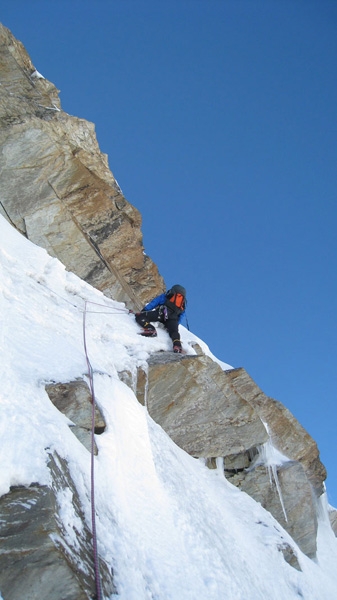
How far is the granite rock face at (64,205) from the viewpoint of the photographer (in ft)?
42.7

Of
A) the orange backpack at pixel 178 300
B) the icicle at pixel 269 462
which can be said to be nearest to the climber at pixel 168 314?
the orange backpack at pixel 178 300

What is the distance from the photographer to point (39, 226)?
12.9m

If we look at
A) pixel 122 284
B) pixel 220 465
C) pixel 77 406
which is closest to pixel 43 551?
pixel 77 406

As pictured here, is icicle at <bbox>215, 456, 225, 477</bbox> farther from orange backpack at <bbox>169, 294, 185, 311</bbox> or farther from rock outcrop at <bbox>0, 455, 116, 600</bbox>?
rock outcrop at <bbox>0, 455, 116, 600</bbox>

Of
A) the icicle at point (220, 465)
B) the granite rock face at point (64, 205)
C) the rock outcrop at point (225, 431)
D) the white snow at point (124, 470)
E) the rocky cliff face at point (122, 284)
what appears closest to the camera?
the white snow at point (124, 470)

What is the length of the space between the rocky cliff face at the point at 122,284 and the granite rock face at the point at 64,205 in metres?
0.03

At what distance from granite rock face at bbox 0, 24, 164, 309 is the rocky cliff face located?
3cm

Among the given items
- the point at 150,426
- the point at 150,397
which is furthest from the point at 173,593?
the point at 150,397

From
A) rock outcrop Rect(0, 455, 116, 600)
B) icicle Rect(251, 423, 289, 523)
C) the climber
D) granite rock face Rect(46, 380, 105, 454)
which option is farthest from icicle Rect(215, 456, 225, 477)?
rock outcrop Rect(0, 455, 116, 600)

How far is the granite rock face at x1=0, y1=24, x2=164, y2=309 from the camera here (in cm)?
1302

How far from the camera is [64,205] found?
1343 cm

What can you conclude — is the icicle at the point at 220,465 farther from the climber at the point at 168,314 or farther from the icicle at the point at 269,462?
the climber at the point at 168,314

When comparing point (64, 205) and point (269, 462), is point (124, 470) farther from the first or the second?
point (64, 205)

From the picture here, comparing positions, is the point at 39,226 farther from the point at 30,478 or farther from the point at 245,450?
the point at 30,478
